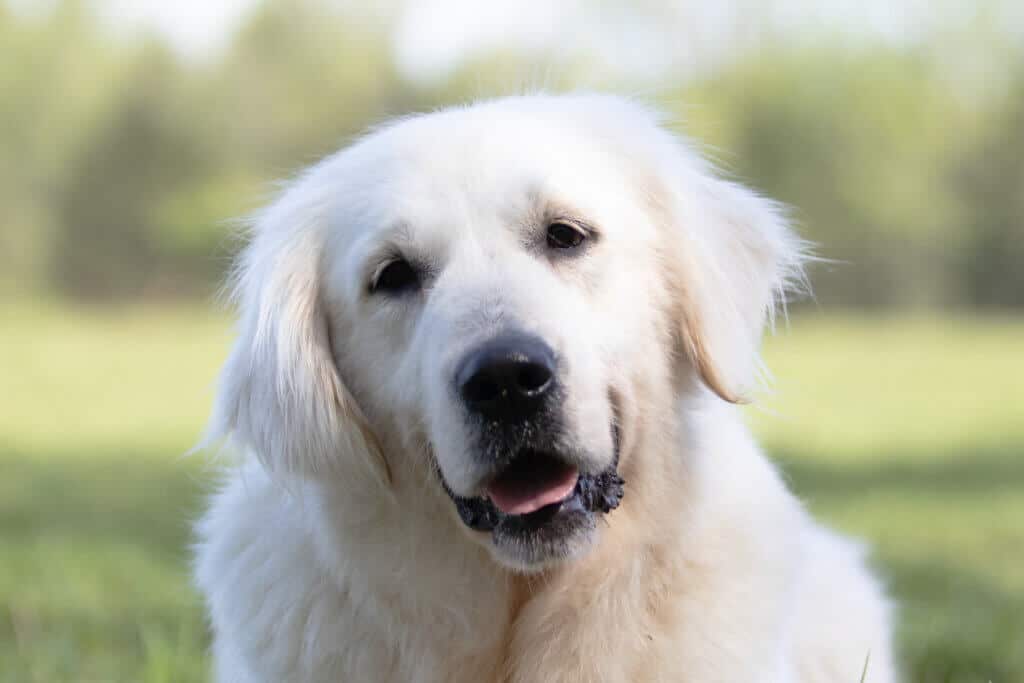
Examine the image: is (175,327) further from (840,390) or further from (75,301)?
(840,390)

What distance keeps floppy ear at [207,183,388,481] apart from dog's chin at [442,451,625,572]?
14.8 inches

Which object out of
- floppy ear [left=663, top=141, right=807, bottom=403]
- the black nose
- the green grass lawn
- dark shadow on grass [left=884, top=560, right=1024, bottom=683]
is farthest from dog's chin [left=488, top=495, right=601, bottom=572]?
dark shadow on grass [left=884, top=560, right=1024, bottom=683]

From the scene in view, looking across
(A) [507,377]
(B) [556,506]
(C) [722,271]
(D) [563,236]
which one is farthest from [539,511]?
(C) [722,271]

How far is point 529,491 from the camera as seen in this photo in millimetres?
2846

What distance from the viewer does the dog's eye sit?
9.93 feet

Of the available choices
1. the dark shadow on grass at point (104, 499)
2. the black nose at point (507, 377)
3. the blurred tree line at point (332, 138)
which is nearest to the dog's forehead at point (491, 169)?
the black nose at point (507, 377)

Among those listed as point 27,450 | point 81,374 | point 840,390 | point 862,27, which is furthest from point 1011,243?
point 27,450

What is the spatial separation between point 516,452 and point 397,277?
60 cm

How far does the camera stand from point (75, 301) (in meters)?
→ 32.1

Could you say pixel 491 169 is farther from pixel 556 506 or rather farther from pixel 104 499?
pixel 104 499

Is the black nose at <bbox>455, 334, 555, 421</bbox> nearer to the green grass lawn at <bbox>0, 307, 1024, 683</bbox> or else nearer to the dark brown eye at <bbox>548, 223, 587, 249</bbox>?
the dark brown eye at <bbox>548, 223, 587, 249</bbox>

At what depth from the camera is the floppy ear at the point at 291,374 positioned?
3.02m

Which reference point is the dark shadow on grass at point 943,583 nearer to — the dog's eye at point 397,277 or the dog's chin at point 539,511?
the dog's chin at point 539,511

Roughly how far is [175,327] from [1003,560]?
74.1 ft
